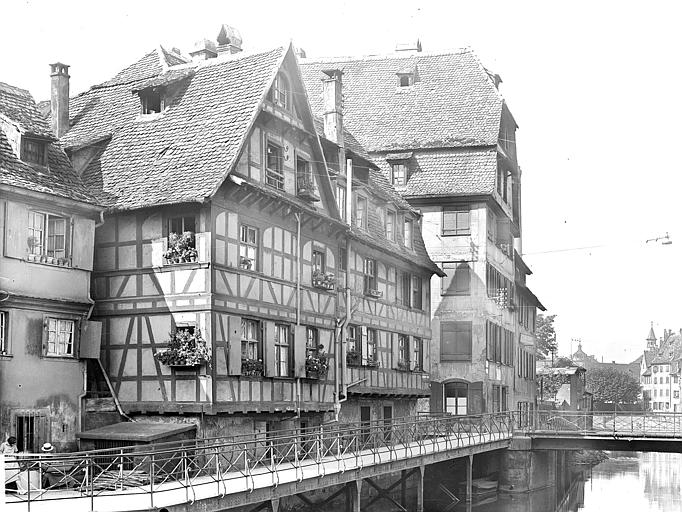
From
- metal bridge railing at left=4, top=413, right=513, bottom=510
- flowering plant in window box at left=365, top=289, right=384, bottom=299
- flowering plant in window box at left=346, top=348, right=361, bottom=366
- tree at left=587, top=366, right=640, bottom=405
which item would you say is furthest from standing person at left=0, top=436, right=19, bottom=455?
tree at left=587, top=366, right=640, bottom=405

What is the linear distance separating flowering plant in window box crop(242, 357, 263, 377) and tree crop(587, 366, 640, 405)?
354 ft

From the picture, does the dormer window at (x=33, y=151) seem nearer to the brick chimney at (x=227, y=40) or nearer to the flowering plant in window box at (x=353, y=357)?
the brick chimney at (x=227, y=40)

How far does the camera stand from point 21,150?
26.7m

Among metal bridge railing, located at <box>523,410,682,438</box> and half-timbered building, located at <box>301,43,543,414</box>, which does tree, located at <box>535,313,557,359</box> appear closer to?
half-timbered building, located at <box>301,43,543,414</box>

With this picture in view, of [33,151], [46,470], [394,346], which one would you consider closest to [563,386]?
[394,346]

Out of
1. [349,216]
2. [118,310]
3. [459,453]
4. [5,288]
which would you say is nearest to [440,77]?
[349,216]

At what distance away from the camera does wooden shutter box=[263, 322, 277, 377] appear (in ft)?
98.1

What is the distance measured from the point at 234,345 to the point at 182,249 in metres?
2.83

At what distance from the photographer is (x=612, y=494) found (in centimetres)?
5012

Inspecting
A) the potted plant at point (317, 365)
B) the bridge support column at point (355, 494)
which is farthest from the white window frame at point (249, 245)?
the bridge support column at point (355, 494)

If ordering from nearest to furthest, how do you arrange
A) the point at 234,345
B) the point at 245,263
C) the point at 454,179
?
the point at 234,345
the point at 245,263
the point at 454,179

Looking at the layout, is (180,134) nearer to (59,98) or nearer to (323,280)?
(59,98)

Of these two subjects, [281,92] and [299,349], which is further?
[299,349]

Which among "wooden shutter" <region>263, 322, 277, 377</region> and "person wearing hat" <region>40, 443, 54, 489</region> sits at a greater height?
"wooden shutter" <region>263, 322, 277, 377</region>
